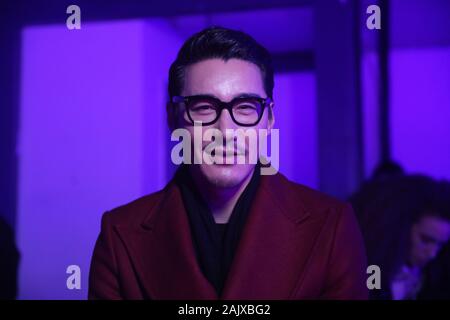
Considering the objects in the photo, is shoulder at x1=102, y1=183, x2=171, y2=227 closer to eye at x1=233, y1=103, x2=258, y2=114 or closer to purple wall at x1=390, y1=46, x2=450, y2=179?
eye at x1=233, y1=103, x2=258, y2=114

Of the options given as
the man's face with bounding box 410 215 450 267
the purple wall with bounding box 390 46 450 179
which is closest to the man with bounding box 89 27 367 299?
the man's face with bounding box 410 215 450 267

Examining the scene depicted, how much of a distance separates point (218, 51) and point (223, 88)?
0.08 m

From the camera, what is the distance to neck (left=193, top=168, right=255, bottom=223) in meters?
1.05

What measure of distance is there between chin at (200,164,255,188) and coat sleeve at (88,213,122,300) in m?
0.25

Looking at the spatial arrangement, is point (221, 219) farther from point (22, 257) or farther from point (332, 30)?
point (332, 30)

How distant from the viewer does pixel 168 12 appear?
1.48m

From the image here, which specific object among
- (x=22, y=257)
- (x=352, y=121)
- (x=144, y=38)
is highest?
(x=144, y=38)

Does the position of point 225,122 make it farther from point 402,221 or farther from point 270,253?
point 402,221

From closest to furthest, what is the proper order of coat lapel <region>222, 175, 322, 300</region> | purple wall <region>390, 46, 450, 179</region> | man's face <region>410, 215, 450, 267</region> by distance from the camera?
coat lapel <region>222, 175, 322, 300</region> → man's face <region>410, 215, 450, 267</region> → purple wall <region>390, 46, 450, 179</region>

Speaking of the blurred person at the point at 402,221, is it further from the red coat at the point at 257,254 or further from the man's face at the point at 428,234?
the red coat at the point at 257,254

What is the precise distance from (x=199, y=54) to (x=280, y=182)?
0.33m

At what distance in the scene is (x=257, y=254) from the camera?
3.31ft

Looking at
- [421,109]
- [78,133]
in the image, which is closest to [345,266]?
[78,133]

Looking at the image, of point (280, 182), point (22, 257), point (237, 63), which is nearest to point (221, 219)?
point (280, 182)
